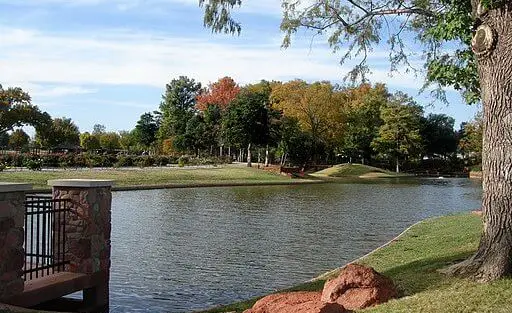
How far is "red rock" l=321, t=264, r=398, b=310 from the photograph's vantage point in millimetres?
6027

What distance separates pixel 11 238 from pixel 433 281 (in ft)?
16.6

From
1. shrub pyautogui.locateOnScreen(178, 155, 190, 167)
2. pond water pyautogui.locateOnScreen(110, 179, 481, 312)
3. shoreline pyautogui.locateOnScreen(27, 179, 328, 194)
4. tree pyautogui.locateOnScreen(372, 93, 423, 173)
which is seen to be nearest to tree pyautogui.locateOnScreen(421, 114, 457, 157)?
tree pyautogui.locateOnScreen(372, 93, 423, 173)

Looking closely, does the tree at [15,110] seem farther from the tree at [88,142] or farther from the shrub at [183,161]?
the tree at [88,142]

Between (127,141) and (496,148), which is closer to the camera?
(496,148)

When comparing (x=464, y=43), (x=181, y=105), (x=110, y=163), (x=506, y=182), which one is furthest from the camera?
(x=181, y=105)

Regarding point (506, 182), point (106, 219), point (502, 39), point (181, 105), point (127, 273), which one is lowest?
point (127, 273)

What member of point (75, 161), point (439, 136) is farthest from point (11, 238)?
point (439, 136)

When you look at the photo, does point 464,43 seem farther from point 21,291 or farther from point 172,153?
point 172,153

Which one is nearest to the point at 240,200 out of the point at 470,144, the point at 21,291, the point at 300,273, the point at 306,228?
the point at 306,228

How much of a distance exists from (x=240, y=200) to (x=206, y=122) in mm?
36382

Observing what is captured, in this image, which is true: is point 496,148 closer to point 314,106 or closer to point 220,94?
point 314,106

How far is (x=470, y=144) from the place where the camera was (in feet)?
201

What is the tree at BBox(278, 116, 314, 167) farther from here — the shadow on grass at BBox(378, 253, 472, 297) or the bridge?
the bridge

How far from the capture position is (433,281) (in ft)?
22.7
